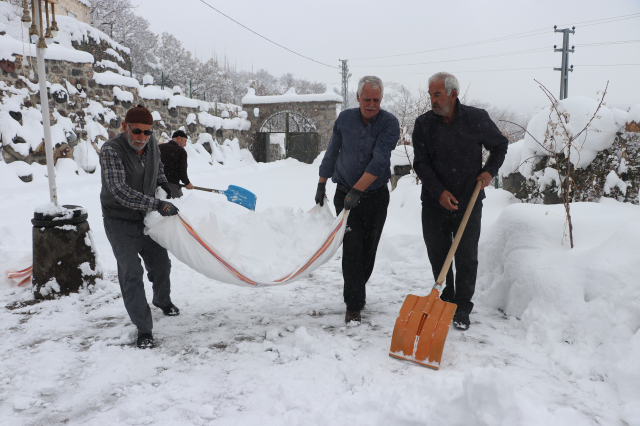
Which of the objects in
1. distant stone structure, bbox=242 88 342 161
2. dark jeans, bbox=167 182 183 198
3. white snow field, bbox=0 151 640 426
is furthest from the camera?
distant stone structure, bbox=242 88 342 161

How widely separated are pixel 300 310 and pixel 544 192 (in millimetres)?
3157

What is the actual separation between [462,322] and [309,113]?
49.4 ft

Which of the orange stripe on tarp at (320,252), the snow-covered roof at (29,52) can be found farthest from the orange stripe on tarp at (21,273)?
the snow-covered roof at (29,52)

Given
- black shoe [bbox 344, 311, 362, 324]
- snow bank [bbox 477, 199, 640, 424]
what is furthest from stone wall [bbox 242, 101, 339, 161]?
black shoe [bbox 344, 311, 362, 324]

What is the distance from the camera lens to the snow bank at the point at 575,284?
Result: 204 cm

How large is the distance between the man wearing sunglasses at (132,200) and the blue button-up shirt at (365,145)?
1158 millimetres

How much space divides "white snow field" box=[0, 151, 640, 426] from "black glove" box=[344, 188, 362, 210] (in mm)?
821

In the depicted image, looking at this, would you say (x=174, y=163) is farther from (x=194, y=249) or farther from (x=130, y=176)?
(x=194, y=249)

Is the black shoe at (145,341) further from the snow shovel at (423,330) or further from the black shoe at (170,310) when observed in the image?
the snow shovel at (423,330)

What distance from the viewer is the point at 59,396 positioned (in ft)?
6.52

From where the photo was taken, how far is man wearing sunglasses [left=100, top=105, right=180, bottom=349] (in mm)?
2346

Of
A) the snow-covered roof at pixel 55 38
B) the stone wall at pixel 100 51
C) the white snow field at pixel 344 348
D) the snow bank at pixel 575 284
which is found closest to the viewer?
the white snow field at pixel 344 348

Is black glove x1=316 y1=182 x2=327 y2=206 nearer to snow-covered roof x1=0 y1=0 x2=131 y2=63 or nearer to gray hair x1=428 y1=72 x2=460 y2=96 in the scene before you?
gray hair x1=428 y1=72 x2=460 y2=96

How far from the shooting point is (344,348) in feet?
7.80
